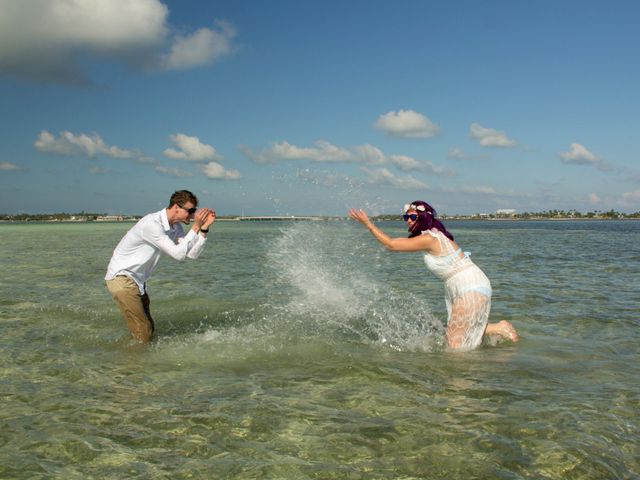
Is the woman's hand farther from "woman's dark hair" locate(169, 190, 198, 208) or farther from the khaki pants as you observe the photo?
the khaki pants

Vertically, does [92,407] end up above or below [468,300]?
below

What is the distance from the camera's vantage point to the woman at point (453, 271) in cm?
773

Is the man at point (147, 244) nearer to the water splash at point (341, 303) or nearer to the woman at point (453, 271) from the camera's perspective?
the woman at point (453, 271)

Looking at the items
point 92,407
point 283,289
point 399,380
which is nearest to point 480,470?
point 399,380

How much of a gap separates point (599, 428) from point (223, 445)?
3860 mm

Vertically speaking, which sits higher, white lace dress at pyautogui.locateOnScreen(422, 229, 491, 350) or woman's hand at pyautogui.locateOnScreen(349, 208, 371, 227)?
woman's hand at pyautogui.locateOnScreen(349, 208, 371, 227)

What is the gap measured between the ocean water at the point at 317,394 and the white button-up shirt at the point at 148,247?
1384 mm

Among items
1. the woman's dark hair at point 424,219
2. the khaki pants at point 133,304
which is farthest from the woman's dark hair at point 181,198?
the woman's dark hair at point 424,219

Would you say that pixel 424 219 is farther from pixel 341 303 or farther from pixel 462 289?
pixel 341 303

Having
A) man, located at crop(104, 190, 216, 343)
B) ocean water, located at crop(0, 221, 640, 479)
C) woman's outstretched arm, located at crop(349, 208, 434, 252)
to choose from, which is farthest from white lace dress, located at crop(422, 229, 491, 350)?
man, located at crop(104, 190, 216, 343)

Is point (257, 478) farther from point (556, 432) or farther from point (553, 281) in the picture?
point (553, 281)

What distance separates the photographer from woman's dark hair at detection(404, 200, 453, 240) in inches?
307

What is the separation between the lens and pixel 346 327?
10406mm

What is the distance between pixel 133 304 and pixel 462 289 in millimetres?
5250
